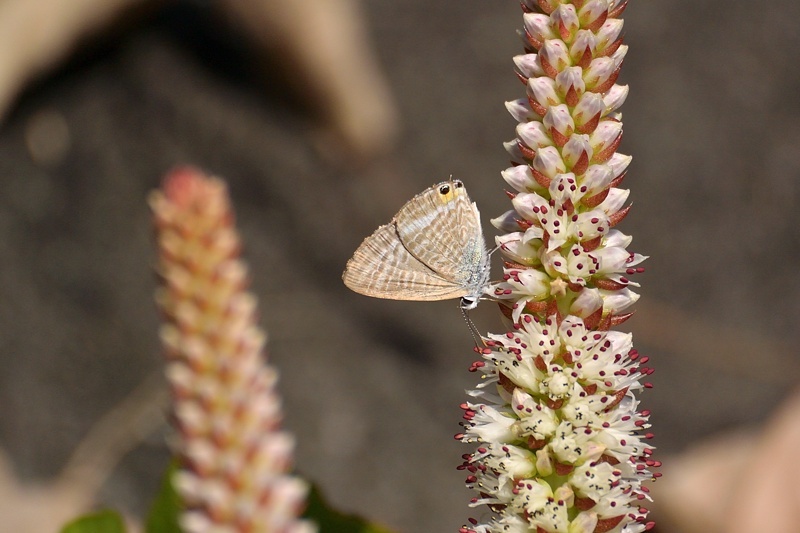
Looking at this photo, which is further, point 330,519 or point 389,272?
point 389,272

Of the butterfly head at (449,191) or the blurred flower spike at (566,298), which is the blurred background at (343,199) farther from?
the blurred flower spike at (566,298)

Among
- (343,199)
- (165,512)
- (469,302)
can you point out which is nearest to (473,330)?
(469,302)

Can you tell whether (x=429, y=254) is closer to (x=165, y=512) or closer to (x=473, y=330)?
(x=473, y=330)

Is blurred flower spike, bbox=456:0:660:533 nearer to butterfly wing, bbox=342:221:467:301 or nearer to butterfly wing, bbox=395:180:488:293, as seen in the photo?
butterfly wing, bbox=395:180:488:293

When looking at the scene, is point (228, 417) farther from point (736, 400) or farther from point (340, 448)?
point (736, 400)

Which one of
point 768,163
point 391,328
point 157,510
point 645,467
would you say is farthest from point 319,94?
point 645,467

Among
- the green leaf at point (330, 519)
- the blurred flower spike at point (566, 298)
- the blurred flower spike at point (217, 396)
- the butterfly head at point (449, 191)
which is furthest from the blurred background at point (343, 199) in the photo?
the blurred flower spike at point (566, 298)
